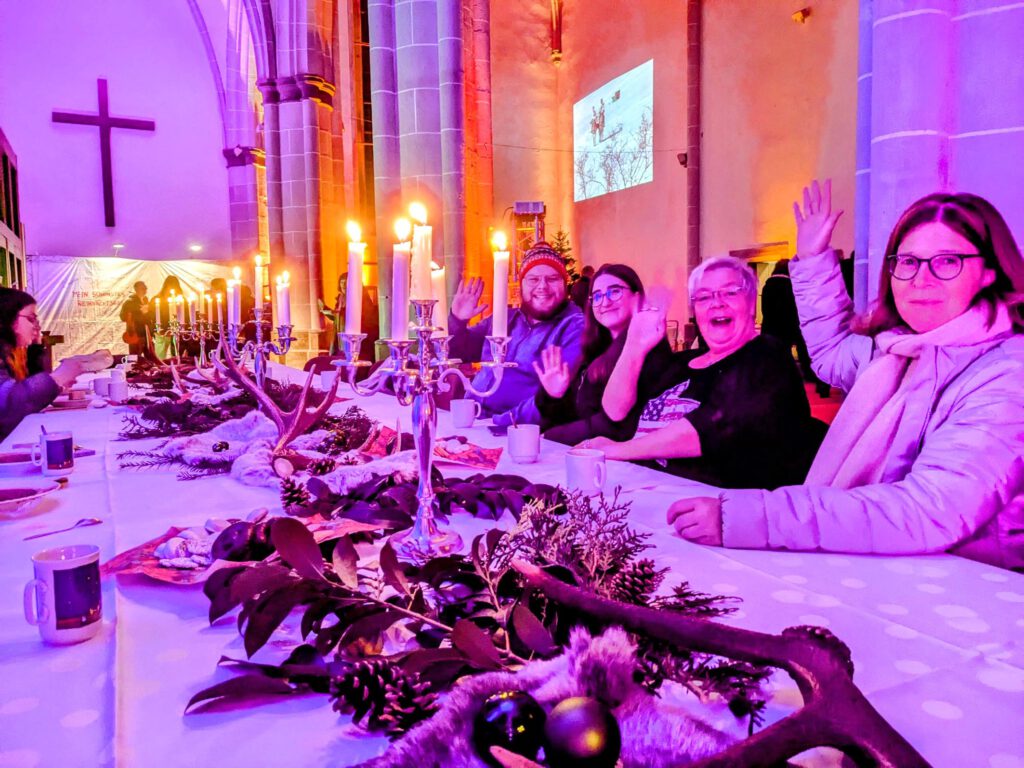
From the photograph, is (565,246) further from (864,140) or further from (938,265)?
(938,265)

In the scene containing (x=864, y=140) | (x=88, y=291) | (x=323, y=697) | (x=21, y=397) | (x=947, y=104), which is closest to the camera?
(x=323, y=697)

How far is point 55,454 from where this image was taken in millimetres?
2287

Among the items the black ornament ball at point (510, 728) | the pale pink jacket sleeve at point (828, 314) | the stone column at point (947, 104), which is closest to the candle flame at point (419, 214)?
the black ornament ball at point (510, 728)

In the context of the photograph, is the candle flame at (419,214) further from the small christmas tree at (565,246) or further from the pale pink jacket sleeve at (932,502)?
the small christmas tree at (565,246)

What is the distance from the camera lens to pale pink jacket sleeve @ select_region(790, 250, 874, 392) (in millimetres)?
2625

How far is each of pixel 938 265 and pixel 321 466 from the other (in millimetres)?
1632

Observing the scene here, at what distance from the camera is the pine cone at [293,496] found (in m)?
1.71

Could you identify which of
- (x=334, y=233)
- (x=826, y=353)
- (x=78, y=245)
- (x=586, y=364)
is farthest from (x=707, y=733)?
(x=78, y=245)

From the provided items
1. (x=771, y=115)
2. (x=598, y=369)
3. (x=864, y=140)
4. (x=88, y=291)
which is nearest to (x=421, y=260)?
(x=598, y=369)

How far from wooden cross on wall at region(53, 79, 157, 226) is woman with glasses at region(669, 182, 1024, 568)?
1507 centimetres

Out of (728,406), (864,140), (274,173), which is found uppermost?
(274,173)

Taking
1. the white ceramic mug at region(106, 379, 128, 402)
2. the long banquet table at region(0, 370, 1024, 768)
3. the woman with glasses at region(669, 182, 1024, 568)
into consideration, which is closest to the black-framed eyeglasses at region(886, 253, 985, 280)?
Answer: the woman with glasses at region(669, 182, 1024, 568)

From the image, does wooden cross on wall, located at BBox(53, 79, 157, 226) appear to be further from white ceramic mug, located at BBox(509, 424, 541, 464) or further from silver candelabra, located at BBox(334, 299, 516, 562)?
silver candelabra, located at BBox(334, 299, 516, 562)

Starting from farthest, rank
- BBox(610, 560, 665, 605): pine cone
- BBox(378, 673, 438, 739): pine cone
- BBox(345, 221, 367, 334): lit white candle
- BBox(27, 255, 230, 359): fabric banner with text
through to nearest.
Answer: BBox(27, 255, 230, 359): fabric banner with text
BBox(345, 221, 367, 334): lit white candle
BBox(610, 560, 665, 605): pine cone
BBox(378, 673, 438, 739): pine cone
